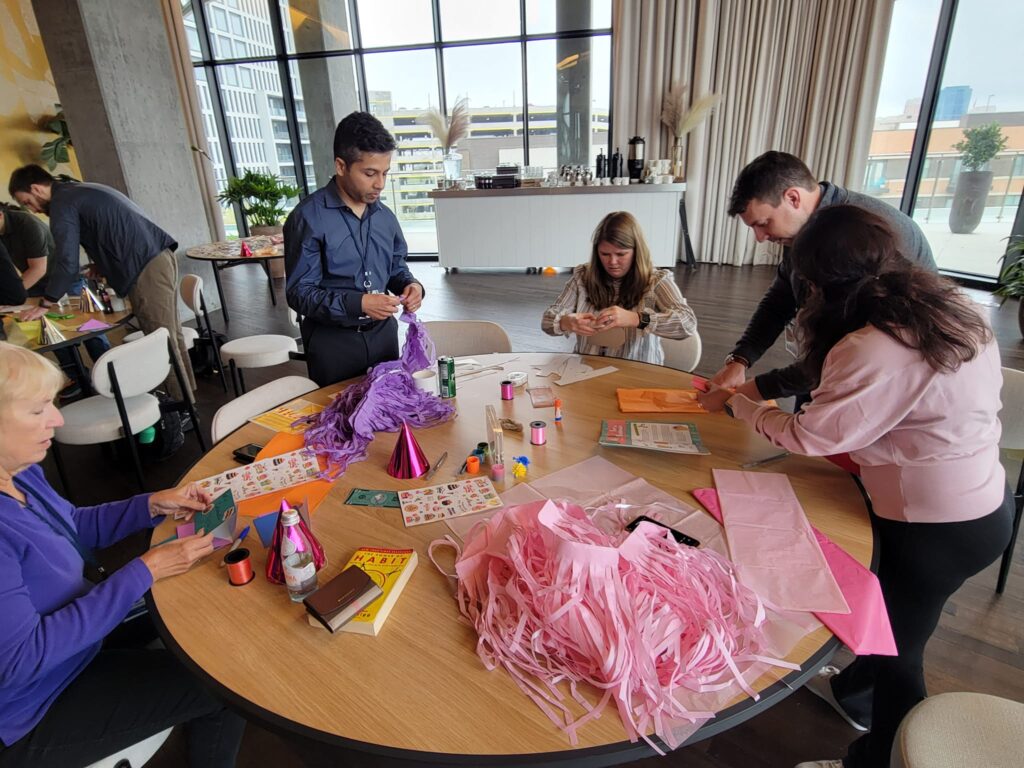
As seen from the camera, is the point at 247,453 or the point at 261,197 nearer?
the point at 247,453

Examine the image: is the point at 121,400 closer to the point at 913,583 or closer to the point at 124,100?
the point at 913,583

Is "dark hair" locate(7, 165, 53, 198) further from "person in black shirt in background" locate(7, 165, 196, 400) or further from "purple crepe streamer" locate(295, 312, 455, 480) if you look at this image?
"purple crepe streamer" locate(295, 312, 455, 480)

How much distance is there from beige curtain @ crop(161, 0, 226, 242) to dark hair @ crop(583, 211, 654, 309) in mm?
6690

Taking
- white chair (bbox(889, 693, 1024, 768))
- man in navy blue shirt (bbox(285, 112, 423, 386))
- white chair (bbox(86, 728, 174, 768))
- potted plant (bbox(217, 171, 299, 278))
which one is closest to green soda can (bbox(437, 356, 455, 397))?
man in navy blue shirt (bbox(285, 112, 423, 386))

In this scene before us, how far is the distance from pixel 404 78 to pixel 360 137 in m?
7.13

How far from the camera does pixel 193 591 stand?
1047 millimetres

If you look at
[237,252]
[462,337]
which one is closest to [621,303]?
[462,337]

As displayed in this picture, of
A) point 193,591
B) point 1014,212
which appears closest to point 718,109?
point 1014,212

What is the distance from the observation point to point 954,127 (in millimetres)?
5668

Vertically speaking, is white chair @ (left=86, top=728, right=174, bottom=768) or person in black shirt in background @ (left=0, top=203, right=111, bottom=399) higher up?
person in black shirt in background @ (left=0, top=203, right=111, bottom=399)

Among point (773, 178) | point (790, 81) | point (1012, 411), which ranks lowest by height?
point (1012, 411)

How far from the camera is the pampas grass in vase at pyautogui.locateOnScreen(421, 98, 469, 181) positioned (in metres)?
7.38

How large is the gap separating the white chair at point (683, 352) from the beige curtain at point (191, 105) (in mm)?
6946

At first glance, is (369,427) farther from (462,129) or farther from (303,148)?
(303,148)
